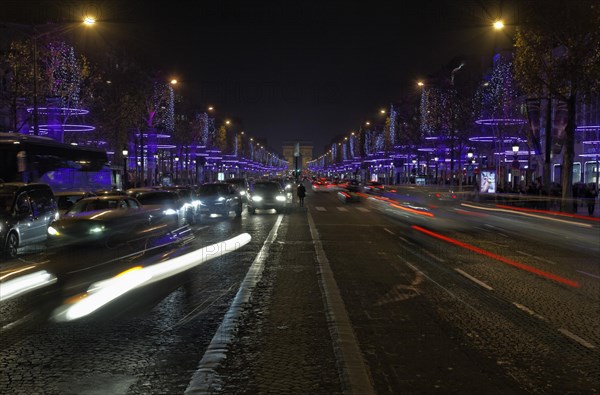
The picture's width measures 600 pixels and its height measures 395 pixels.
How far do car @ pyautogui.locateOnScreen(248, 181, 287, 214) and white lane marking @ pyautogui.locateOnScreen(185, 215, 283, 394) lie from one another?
1895 cm

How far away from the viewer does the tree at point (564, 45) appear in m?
24.2

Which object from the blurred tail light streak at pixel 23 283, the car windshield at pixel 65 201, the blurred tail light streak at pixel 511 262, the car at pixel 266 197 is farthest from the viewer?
the car at pixel 266 197

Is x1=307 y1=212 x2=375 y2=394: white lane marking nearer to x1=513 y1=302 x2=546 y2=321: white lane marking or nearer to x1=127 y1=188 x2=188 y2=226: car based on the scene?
x1=513 y1=302 x2=546 y2=321: white lane marking

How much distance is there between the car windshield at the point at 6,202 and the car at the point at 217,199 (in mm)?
12206

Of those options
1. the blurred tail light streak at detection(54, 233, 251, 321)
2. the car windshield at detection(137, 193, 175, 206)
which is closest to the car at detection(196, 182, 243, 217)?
the car windshield at detection(137, 193, 175, 206)

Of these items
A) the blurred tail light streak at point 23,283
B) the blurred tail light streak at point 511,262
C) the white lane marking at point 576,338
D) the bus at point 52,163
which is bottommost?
the blurred tail light streak at point 511,262

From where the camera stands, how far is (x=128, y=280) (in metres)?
10.1

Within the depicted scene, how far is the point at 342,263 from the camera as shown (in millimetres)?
12375

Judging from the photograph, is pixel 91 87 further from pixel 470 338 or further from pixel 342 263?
pixel 470 338

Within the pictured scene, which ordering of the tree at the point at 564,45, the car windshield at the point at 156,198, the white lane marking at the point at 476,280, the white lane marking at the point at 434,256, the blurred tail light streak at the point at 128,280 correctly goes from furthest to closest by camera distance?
the tree at the point at 564,45, the car windshield at the point at 156,198, the white lane marking at the point at 434,256, the white lane marking at the point at 476,280, the blurred tail light streak at the point at 128,280

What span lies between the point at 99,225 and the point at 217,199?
1322cm

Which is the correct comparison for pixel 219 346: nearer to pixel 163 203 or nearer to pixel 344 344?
pixel 344 344

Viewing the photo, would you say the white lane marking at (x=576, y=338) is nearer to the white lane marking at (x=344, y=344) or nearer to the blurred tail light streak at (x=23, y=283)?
the white lane marking at (x=344, y=344)

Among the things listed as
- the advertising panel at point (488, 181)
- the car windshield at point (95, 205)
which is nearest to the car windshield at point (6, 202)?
the car windshield at point (95, 205)
